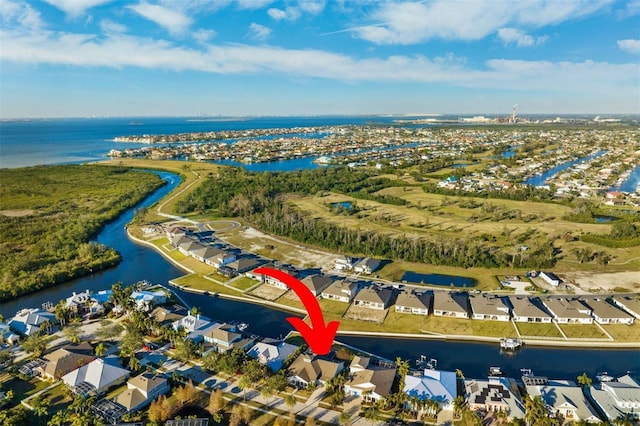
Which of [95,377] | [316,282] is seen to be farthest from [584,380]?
[95,377]

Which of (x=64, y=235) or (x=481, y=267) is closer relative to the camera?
(x=481, y=267)

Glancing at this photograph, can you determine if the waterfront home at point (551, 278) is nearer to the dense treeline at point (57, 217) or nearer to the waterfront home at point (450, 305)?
the waterfront home at point (450, 305)

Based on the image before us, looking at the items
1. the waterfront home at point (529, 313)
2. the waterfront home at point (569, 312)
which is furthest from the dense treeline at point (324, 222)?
the waterfront home at point (529, 313)

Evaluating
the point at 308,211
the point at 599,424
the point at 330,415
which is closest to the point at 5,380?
the point at 330,415

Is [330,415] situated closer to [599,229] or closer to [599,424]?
[599,424]

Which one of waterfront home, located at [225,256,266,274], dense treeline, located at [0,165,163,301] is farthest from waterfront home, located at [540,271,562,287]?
dense treeline, located at [0,165,163,301]
